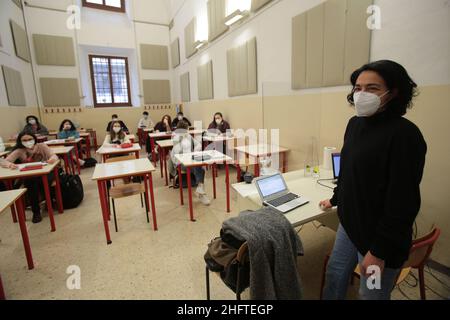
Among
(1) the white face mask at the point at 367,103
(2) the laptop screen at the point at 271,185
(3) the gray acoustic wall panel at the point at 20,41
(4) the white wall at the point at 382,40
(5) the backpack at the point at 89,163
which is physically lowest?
(5) the backpack at the point at 89,163

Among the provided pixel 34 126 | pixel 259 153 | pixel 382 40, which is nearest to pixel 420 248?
pixel 382 40

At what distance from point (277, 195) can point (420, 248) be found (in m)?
0.85

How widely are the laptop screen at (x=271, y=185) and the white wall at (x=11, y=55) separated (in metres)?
5.94

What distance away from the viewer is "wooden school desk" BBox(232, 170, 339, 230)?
155 centimetres

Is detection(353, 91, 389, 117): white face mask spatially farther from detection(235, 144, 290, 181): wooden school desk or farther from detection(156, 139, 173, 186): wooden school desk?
detection(156, 139, 173, 186): wooden school desk

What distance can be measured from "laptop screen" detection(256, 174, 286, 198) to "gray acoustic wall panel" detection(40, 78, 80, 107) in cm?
797

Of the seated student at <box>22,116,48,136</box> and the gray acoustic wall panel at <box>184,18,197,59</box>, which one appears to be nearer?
the seated student at <box>22,116,48,136</box>

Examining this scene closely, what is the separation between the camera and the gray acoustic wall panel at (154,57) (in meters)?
8.45

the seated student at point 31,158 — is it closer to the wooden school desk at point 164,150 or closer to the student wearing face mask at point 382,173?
the wooden school desk at point 164,150

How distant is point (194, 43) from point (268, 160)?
4.50 meters

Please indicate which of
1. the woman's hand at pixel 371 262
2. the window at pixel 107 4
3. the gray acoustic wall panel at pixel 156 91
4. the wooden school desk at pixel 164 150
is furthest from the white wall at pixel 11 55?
the woman's hand at pixel 371 262

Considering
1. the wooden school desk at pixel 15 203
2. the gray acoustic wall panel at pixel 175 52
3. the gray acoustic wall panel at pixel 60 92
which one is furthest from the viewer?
A: the gray acoustic wall panel at pixel 175 52

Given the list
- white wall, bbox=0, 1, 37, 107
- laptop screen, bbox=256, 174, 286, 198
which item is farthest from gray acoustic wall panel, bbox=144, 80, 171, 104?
laptop screen, bbox=256, 174, 286, 198

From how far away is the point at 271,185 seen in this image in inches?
70.6
